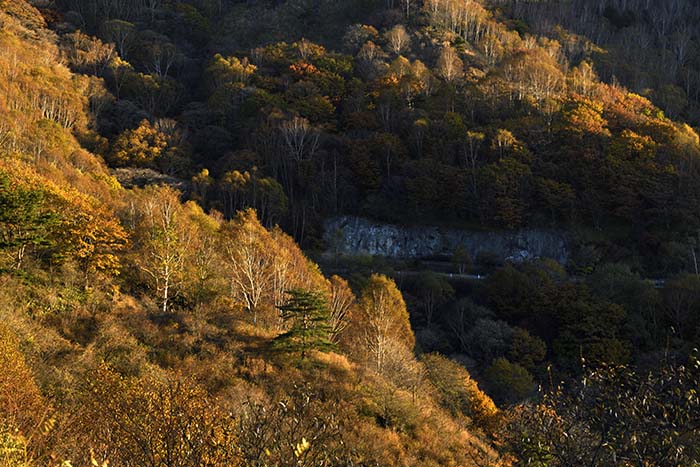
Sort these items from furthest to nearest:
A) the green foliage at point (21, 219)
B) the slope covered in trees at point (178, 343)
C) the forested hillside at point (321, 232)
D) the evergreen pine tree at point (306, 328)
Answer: the evergreen pine tree at point (306, 328), the green foliage at point (21, 219), the slope covered in trees at point (178, 343), the forested hillside at point (321, 232)

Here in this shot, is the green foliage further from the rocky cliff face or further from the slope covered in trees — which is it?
the rocky cliff face

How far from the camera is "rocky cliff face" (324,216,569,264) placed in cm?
5369

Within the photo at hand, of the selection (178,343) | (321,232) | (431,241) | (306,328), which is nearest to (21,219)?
(178,343)

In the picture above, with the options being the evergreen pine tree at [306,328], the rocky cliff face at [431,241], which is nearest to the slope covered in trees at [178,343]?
the evergreen pine tree at [306,328]

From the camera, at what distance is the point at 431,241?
56281 millimetres

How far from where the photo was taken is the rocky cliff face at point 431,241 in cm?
5369

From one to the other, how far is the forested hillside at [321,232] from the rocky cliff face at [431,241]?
1848 millimetres

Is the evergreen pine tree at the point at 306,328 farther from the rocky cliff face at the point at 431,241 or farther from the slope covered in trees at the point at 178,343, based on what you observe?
the rocky cliff face at the point at 431,241


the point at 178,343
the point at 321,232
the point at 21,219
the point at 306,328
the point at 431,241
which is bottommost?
the point at 321,232

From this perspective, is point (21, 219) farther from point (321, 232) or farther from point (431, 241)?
point (431, 241)

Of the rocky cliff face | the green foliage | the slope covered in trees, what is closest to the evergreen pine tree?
the slope covered in trees

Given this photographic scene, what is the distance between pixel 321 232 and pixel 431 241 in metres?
11.9

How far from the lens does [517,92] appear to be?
65.4 meters

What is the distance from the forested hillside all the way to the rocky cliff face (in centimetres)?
185
